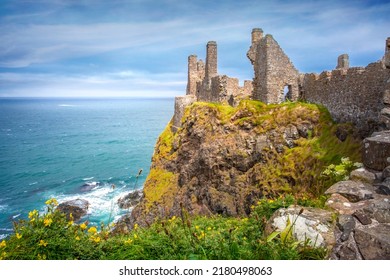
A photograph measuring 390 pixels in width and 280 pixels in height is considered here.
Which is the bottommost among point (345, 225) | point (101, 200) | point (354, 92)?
point (101, 200)

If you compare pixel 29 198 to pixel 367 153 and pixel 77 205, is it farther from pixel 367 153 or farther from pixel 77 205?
pixel 367 153

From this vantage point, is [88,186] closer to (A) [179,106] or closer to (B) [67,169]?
(B) [67,169]

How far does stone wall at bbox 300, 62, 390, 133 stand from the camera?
14164mm

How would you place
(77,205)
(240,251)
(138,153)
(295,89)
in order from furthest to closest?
1. (138,153)
2. (77,205)
3. (295,89)
4. (240,251)

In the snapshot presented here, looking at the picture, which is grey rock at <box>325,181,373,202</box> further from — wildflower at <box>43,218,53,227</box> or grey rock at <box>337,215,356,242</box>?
wildflower at <box>43,218,53,227</box>

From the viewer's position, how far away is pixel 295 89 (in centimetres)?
2234

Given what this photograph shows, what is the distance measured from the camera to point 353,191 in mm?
7383

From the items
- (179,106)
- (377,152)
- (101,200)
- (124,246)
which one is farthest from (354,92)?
(101,200)

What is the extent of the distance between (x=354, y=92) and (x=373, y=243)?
506 inches

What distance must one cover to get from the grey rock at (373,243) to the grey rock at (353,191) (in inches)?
79.2

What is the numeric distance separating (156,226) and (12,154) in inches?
2852
